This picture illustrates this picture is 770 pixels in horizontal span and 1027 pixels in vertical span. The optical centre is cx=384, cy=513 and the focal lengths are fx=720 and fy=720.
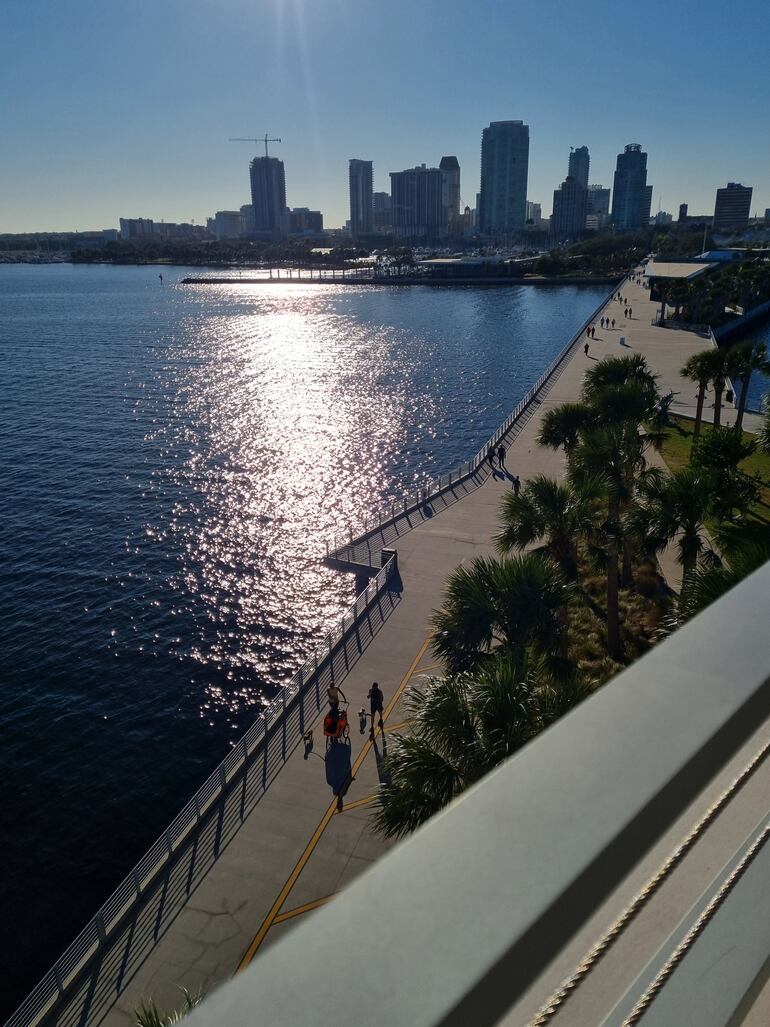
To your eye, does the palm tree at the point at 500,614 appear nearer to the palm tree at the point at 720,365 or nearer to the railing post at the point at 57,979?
the railing post at the point at 57,979

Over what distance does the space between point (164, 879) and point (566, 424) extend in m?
17.5

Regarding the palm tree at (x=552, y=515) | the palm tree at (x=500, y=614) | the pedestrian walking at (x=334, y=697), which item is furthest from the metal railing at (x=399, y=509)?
the palm tree at (x=500, y=614)

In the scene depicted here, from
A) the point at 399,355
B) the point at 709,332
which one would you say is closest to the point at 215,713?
the point at 399,355

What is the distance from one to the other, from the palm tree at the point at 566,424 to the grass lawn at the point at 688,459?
270 cm

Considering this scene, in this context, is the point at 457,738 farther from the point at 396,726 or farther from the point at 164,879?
the point at 396,726

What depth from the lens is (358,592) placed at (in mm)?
24531

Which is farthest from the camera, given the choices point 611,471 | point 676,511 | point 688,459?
point 688,459

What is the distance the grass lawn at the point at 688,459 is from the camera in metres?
24.7

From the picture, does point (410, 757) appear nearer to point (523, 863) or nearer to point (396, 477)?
point (523, 863)

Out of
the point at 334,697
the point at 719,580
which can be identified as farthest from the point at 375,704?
the point at 719,580

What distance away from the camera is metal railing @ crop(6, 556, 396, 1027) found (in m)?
10.6

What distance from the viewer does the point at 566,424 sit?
928 inches

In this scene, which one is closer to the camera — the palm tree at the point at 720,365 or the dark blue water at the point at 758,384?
the palm tree at the point at 720,365

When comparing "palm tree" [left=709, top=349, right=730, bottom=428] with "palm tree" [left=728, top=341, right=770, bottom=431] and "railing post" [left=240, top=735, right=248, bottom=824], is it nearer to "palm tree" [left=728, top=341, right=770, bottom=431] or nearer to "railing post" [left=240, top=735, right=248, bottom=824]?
"palm tree" [left=728, top=341, right=770, bottom=431]
